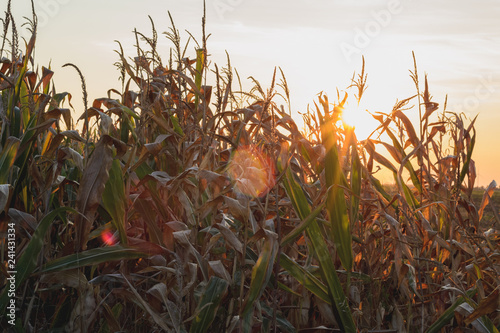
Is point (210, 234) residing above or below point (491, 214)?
above

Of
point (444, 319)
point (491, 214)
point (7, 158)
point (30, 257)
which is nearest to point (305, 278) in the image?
point (444, 319)

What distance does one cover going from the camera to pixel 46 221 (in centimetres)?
183

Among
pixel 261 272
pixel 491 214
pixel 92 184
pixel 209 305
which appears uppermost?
pixel 92 184

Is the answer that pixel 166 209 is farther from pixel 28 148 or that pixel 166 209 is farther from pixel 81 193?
pixel 28 148

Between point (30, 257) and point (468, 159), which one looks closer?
point (30, 257)

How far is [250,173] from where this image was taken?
189 cm

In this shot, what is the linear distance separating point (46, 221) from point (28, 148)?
420 millimetres

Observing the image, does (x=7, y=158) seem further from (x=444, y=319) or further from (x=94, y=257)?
(x=444, y=319)

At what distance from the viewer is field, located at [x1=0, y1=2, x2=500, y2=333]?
177cm

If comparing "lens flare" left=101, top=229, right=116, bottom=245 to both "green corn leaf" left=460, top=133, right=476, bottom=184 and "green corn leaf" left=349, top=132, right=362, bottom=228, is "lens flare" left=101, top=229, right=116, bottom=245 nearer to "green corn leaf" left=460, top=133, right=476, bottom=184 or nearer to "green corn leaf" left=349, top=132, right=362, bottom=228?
"green corn leaf" left=349, top=132, right=362, bottom=228

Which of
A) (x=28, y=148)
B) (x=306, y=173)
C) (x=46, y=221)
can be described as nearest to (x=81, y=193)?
(x=46, y=221)

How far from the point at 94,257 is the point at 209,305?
463mm

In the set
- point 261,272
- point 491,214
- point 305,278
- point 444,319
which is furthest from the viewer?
→ point 491,214

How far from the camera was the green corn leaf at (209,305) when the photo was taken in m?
1.71
